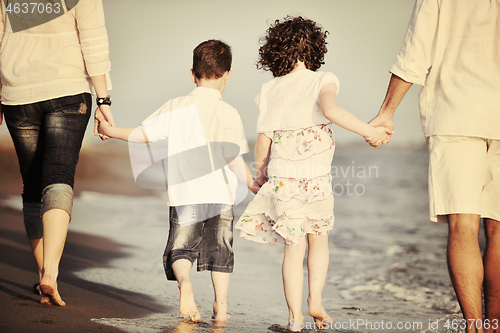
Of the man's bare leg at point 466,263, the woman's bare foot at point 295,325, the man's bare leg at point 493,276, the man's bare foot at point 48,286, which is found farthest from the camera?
the woman's bare foot at point 295,325

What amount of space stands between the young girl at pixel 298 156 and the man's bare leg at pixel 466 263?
24.7 inches

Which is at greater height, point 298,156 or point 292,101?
point 292,101

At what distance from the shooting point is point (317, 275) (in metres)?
2.21

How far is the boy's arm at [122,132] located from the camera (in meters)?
2.41

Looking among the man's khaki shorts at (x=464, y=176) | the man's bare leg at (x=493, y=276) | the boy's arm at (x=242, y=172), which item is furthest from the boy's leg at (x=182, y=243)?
the man's bare leg at (x=493, y=276)

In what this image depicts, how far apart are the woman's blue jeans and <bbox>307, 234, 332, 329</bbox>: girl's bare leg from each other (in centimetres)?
113

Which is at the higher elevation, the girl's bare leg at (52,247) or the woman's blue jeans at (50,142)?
the woman's blue jeans at (50,142)

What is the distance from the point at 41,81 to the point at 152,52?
5897 mm

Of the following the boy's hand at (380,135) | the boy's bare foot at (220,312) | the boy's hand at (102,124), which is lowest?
the boy's bare foot at (220,312)

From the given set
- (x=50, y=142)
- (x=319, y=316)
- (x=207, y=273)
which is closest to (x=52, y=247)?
(x=50, y=142)

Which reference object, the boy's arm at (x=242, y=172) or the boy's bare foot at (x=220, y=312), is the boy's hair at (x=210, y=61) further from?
the boy's bare foot at (x=220, y=312)

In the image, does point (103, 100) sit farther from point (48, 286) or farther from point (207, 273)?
point (207, 273)

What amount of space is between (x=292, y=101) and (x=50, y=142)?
116 cm

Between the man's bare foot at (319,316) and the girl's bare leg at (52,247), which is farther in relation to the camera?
the man's bare foot at (319,316)
